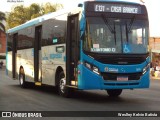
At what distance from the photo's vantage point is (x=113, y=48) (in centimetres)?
1373

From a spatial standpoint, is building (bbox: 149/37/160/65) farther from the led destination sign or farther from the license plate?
the license plate

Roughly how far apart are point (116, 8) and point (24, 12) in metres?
72.3

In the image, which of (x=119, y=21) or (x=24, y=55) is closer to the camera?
(x=119, y=21)

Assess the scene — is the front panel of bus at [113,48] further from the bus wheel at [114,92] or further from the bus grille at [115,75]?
the bus wheel at [114,92]

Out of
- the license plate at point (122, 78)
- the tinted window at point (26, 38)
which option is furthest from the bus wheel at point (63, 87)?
the tinted window at point (26, 38)

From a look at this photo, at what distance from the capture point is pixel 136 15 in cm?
1428

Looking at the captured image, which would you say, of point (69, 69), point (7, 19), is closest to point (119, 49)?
point (69, 69)

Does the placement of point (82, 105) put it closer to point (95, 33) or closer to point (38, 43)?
point (95, 33)

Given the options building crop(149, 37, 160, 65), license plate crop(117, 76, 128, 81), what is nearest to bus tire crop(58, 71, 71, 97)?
license plate crop(117, 76, 128, 81)

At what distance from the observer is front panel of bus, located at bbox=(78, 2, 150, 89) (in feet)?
44.4

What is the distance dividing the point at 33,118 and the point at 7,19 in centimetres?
7525

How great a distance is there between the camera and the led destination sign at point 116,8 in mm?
13923

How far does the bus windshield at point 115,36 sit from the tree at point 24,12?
226 feet

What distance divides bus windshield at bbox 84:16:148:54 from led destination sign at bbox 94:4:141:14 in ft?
0.88
